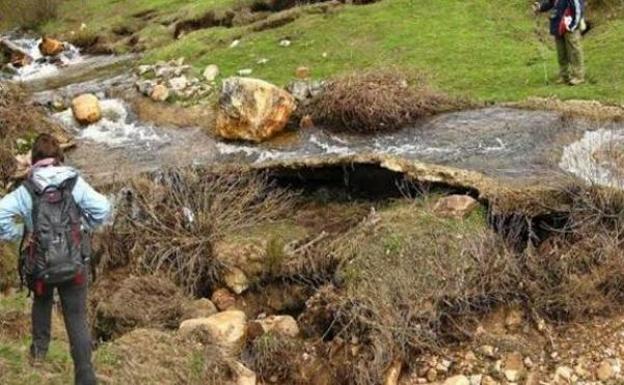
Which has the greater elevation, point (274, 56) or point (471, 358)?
point (274, 56)

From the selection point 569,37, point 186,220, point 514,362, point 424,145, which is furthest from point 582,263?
point 569,37

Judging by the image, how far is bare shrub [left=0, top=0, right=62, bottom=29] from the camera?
30.5 metres

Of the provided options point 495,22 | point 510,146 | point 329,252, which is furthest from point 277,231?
point 495,22

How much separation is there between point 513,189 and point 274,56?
8.87m

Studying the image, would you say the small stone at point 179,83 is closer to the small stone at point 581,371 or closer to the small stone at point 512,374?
the small stone at point 512,374

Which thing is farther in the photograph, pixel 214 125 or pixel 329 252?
pixel 214 125

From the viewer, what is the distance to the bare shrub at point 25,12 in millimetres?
30453

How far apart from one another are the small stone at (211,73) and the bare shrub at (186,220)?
579 cm

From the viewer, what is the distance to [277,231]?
1156 cm

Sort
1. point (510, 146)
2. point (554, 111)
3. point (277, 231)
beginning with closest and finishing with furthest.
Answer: point (277, 231) < point (510, 146) < point (554, 111)

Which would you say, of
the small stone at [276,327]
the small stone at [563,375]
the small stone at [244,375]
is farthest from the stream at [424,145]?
the small stone at [244,375]

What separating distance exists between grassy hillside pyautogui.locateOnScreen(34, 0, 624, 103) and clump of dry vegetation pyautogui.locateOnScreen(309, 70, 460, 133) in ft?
2.91

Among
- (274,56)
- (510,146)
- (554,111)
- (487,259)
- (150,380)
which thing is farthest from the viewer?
(274,56)

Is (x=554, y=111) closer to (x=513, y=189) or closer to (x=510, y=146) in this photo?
(x=510, y=146)
